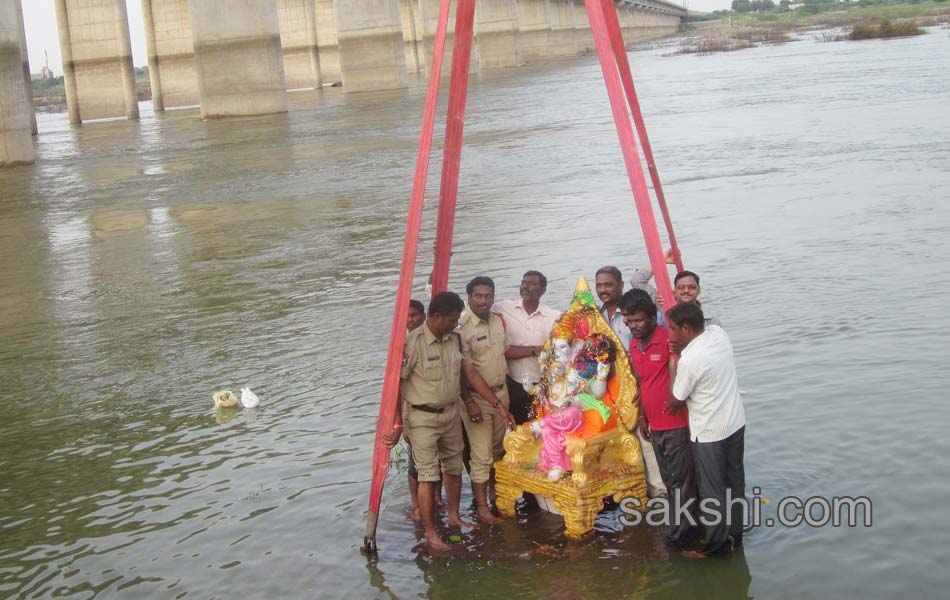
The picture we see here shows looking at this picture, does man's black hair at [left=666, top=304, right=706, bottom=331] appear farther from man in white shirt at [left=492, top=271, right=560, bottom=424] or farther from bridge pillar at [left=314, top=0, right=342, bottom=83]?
bridge pillar at [left=314, top=0, right=342, bottom=83]

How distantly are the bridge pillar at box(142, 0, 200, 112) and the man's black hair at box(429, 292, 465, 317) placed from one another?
61667mm

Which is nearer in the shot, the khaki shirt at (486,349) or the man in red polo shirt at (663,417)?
the man in red polo shirt at (663,417)

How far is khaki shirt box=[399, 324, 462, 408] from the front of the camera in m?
6.74

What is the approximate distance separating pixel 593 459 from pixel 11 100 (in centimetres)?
2728

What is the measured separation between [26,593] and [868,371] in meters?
6.36

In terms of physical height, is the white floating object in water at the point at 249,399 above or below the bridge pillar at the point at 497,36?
below

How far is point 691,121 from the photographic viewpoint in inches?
1251

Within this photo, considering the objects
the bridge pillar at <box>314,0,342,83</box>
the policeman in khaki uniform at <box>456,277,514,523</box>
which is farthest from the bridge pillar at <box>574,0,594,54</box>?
the policeman in khaki uniform at <box>456,277,514,523</box>

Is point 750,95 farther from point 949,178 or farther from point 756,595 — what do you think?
point 756,595

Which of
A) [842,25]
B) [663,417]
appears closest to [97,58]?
[663,417]

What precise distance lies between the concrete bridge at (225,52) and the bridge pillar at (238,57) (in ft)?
0.12

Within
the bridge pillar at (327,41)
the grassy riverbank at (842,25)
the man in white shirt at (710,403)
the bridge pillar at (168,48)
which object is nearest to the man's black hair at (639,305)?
the man in white shirt at (710,403)

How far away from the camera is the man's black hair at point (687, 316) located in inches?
236

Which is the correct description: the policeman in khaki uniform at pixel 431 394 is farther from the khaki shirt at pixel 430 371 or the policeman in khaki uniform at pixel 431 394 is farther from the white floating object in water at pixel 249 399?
the white floating object in water at pixel 249 399
